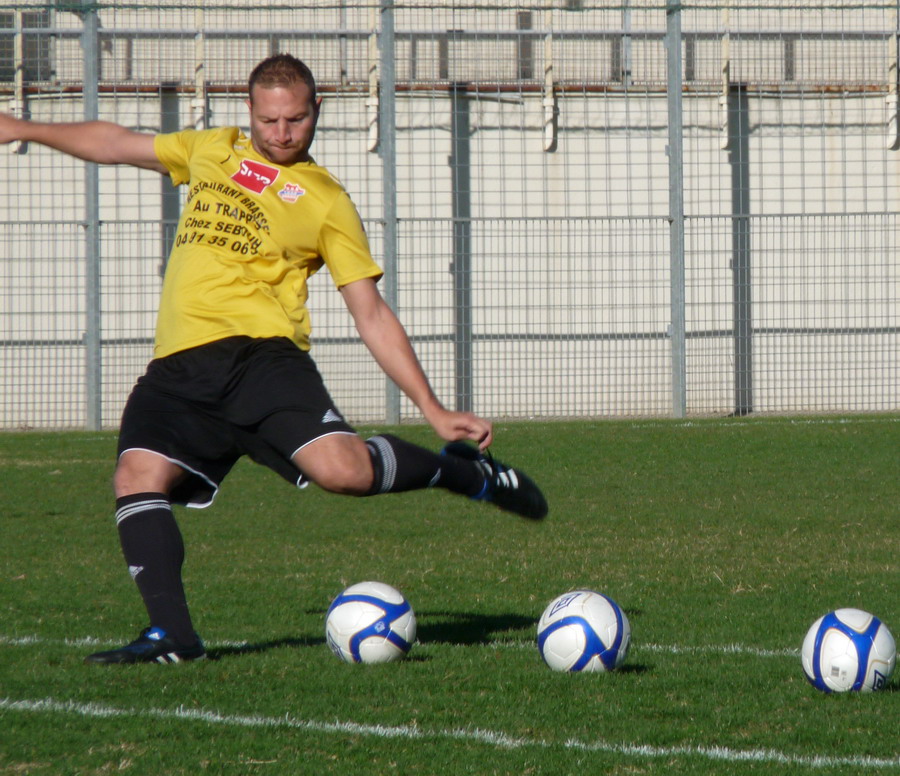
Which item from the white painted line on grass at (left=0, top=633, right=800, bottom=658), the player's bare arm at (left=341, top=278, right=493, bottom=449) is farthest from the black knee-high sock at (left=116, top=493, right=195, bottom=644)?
the player's bare arm at (left=341, top=278, right=493, bottom=449)

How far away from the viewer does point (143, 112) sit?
50.6 feet

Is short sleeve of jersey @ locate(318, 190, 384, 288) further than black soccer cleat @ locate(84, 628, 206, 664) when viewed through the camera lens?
Yes

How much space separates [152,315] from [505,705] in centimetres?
1220

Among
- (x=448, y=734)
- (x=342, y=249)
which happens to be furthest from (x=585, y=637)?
(x=342, y=249)

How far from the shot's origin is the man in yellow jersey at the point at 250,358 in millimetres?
4375

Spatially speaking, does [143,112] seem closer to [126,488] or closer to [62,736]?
[126,488]

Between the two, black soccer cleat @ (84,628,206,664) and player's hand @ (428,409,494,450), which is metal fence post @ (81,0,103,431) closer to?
black soccer cleat @ (84,628,206,664)

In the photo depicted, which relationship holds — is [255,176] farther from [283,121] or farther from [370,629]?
[370,629]

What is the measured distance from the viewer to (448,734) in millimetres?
3475

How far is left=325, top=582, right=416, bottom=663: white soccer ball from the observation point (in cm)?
436

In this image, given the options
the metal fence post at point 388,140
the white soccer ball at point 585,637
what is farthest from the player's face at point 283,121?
the metal fence post at point 388,140

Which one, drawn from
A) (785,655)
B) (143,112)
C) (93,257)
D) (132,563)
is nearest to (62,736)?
(132,563)

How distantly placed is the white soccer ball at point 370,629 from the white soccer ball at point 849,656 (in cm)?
132

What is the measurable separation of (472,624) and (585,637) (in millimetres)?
978
